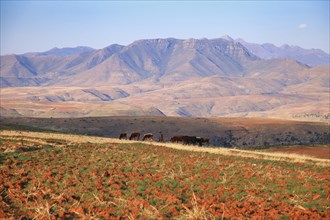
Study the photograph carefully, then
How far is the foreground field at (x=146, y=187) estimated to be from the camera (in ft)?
59.4

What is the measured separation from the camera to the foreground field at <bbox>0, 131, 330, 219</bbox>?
18.1 meters

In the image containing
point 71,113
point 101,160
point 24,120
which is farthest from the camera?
point 71,113

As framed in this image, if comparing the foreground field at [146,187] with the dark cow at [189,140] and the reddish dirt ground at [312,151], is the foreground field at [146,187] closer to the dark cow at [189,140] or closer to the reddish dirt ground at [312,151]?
the dark cow at [189,140]

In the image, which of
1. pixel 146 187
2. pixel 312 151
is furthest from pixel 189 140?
pixel 146 187

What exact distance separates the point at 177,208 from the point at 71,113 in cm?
15672

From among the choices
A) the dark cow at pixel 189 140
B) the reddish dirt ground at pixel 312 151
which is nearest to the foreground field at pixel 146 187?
the dark cow at pixel 189 140

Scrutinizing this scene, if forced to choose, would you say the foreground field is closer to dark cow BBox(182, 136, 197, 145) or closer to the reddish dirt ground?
dark cow BBox(182, 136, 197, 145)

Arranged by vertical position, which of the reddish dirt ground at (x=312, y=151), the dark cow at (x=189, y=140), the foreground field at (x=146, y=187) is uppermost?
the foreground field at (x=146, y=187)

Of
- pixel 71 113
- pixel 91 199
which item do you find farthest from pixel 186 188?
pixel 71 113

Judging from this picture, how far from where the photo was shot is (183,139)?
54000 millimetres

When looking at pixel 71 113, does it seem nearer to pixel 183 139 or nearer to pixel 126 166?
pixel 183 139

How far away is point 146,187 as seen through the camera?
2220 centimetres

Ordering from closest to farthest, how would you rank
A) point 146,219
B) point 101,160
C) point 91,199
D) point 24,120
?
point 146,219, point 91,199, point 101,160, point 24,120

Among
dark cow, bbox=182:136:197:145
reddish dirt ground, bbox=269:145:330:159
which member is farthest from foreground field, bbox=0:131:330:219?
reddish dirt ground, bbox=269:145:330:159
